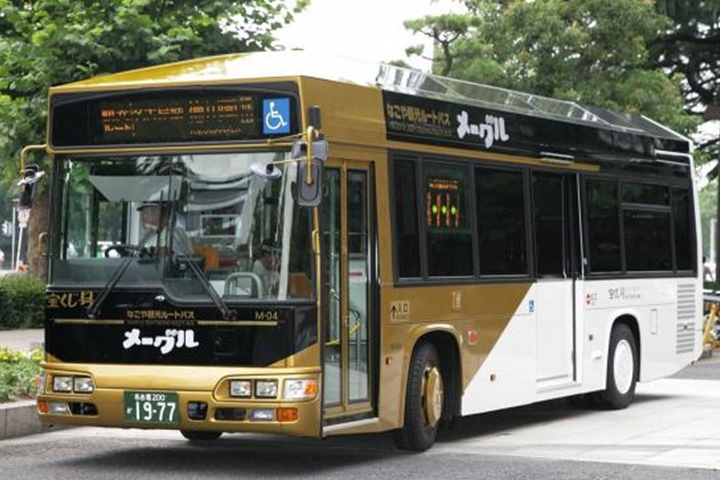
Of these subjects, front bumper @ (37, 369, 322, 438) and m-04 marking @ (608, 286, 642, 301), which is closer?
front bumper @ (37, 369, 322, 438)

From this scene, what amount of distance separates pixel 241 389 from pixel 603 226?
6.01 m

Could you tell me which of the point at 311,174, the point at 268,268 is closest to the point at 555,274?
the point at 268,268

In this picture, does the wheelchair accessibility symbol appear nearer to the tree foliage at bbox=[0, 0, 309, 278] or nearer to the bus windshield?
the bus windshield

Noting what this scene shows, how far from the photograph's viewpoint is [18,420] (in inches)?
496

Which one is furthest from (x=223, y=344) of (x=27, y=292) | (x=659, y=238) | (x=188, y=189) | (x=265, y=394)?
(x=27, y=292)

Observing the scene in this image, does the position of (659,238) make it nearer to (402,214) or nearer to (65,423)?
(402,214)

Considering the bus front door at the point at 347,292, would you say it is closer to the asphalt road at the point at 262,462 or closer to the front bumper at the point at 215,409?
the front bumper at the point at 215,409

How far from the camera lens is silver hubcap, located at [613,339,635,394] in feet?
49.9

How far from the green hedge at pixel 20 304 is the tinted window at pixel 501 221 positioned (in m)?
12.9

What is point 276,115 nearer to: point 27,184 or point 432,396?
point 27,184

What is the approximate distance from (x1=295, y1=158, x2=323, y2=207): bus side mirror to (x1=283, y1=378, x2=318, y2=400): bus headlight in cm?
125

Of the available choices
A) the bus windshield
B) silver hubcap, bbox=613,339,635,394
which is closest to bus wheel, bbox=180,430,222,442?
the bus windshield

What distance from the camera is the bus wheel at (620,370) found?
1509 cm

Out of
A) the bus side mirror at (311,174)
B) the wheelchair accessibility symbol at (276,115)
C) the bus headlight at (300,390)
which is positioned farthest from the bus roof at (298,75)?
the bus headlight at (300,390)
